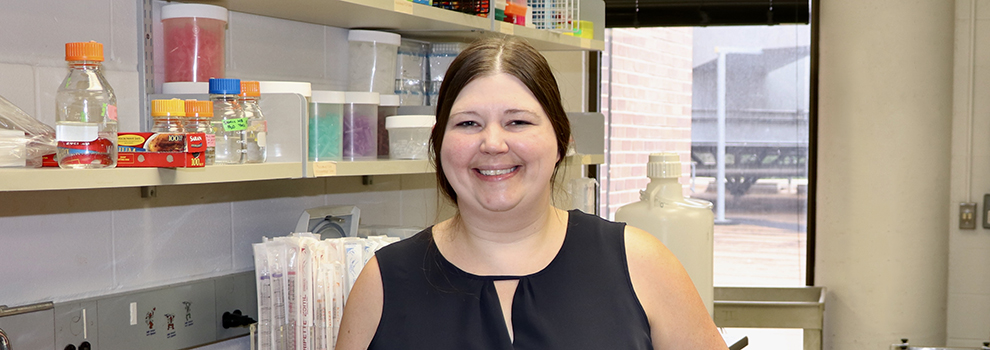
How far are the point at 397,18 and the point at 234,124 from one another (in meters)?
0.58

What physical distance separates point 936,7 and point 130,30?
2.92 m

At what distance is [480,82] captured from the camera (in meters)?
1.22

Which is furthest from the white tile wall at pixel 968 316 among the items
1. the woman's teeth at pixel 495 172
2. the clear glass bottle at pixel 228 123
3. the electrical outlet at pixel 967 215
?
the clear glass bottle at pixel 228 123

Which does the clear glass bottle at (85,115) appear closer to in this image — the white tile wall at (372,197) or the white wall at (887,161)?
the white tile wall at (372,197)

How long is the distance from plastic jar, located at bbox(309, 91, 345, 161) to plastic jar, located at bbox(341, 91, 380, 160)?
0.04 metres

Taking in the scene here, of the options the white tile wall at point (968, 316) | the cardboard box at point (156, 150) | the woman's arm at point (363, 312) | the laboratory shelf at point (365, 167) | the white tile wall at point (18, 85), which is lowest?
the white tile wall at point (968, 316)

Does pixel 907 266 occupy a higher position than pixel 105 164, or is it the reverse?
pixel 105 164

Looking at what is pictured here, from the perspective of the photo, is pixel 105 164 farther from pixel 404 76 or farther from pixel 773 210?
pixel 773 210

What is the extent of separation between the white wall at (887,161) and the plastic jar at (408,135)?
203cm

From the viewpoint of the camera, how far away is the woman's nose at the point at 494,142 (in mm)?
1162

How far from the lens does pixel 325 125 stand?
5.57ft

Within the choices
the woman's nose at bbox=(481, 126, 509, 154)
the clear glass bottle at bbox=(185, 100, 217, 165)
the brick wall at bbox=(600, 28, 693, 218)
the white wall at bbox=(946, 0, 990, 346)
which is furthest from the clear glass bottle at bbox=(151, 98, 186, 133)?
the white wall at bbox=(946, 0, 990, 346)

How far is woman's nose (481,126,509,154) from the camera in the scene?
1.16 meters

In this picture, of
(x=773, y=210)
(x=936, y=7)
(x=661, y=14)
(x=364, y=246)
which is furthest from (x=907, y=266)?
(x=364, y=246)
